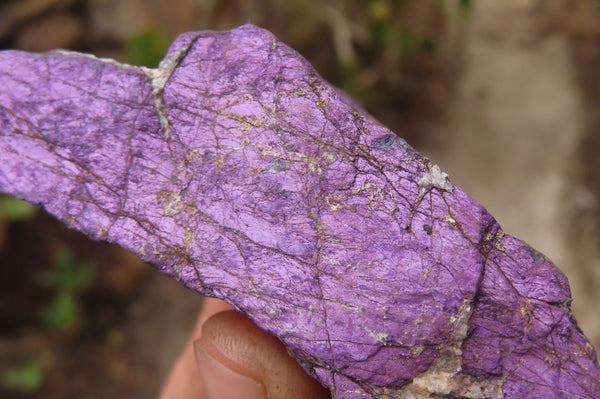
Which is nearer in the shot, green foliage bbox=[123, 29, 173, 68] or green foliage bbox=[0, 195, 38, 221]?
green foliage bbox=[123, 29, 173, 68]

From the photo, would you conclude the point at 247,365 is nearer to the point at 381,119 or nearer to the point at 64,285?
the point at 64,285

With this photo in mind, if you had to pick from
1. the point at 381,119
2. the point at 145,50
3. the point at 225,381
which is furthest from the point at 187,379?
the point at 381,119

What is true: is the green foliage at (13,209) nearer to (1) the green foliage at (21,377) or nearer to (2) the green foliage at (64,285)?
(2) the green foliage at (64,285)

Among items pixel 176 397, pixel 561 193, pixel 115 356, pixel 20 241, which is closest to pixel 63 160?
pixel 176 397

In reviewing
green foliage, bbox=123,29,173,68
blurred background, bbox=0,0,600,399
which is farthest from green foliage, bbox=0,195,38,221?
green foliage, bbox=123,29,173,68

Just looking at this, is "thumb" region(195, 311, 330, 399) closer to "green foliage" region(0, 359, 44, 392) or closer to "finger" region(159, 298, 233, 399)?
"finger" region(159, 298, 233, 399)

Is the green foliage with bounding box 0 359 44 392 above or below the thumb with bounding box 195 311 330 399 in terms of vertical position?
below

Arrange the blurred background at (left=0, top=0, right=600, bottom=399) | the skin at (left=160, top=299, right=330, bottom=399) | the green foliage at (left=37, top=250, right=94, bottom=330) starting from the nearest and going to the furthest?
the skin at (left=160, top=299, right=330, bottom=399)
the green foliage at (left=37, top=250, right=94, bottom=330)
the blurred background at (left=0, top=0, right=600, bottom=399)

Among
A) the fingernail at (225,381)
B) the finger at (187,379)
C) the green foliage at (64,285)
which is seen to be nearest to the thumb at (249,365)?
the fingernail at (225,381)
